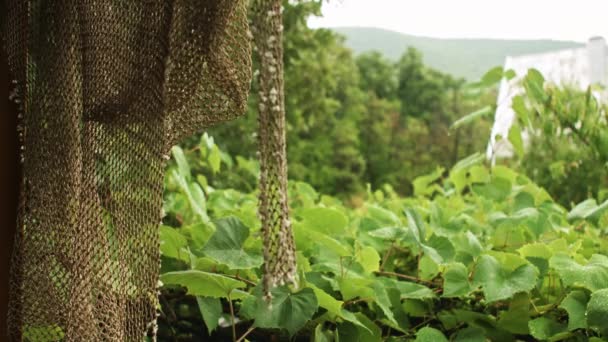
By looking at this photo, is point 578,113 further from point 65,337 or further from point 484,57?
point 484,57

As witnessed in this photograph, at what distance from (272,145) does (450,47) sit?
150ft

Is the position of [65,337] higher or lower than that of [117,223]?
lower

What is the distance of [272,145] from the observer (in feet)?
2.80

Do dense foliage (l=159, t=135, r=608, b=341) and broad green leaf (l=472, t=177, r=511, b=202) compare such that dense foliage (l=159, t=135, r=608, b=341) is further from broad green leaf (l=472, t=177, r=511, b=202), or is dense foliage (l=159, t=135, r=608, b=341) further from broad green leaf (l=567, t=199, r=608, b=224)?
broad green leaf (l=472, t=177, r=511, b=202)

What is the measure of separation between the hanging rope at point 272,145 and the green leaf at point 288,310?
63 millimetres

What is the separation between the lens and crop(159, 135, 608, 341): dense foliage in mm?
982

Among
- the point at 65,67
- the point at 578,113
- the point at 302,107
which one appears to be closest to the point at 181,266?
the point at 65,67

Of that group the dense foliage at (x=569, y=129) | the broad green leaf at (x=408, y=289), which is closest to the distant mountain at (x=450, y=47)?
the dense foliage at (x=569, y=129)

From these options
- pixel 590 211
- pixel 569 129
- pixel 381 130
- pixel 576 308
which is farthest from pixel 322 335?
pixel 381 130

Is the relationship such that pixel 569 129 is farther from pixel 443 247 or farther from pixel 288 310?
pixel 288 310

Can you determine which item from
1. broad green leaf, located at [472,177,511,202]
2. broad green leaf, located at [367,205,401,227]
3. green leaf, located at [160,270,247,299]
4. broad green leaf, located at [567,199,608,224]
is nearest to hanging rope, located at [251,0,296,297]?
green leaf, located at [160,270,247,299]

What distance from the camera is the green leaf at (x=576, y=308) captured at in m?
0.99

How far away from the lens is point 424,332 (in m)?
1.03

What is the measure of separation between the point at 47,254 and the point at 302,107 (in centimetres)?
1171
